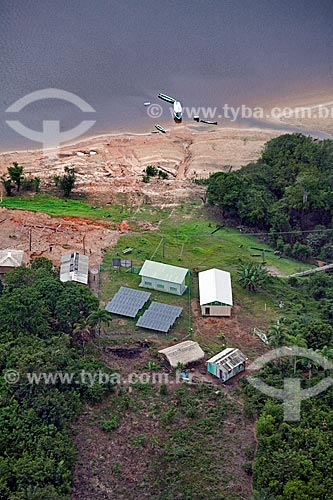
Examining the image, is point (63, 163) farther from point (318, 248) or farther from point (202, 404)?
point (202, 404)

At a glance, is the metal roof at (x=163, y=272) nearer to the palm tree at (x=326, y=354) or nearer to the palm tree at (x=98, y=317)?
the palm tree at (x=98, y=317)

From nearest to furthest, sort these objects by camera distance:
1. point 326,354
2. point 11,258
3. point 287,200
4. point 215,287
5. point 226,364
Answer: point 326,354 < point 226,364 < point 215,287 < point 11,258 < point 287,200

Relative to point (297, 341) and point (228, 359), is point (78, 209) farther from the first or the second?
point (297, 341)

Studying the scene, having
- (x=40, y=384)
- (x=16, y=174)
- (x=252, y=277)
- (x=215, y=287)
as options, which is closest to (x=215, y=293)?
(x=215, y=287)

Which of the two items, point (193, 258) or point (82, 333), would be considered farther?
point (193, 258)

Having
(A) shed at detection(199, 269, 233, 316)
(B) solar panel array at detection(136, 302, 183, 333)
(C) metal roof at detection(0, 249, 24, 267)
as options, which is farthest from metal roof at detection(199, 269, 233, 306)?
(C) metal roof at detection(0, 249, 24, 267)

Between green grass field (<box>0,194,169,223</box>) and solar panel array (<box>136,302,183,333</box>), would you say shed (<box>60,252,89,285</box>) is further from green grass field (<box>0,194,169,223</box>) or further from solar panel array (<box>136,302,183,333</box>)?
green grass field (<box>0,194,169,223</box>)

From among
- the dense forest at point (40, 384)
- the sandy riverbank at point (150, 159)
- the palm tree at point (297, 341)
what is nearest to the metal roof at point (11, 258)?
the dense forest at point (40, 384)

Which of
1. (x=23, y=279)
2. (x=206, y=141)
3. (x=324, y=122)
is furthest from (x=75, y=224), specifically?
(x=324, y=122)
